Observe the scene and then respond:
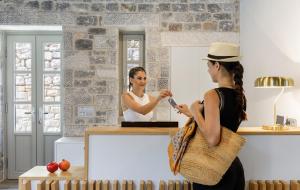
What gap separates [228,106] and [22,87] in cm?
456

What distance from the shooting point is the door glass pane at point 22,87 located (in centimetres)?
580

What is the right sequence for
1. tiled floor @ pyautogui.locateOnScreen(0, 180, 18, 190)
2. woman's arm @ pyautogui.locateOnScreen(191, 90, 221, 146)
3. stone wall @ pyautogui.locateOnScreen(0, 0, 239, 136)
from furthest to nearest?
stone wall @ pyautogui.locateOnScreen(0, 0, 239, 136)
tiled floor @ pyautogui.locateOnScreen(0, 180, 18, 190)
woman's arm @ pyautogui.locateOnScreen(191, 90, 221, 146)

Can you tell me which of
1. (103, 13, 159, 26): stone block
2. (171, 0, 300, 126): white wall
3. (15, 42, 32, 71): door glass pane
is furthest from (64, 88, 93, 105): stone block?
(171, 0, 300, 126): white wall

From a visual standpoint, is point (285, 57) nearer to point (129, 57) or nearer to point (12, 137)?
point (129, 57)

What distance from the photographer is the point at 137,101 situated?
11.2 feet

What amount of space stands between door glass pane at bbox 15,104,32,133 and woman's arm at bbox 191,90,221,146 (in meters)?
4.43

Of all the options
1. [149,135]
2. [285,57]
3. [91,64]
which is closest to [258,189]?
[149,135]

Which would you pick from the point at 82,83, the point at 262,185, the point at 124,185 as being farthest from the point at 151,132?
the point at 82,83

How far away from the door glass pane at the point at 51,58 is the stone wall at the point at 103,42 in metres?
0.45

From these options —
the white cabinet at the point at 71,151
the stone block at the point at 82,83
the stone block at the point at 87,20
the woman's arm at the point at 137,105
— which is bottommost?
the white cabinet at the point at 71,151

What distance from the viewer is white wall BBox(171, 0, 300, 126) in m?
3.85

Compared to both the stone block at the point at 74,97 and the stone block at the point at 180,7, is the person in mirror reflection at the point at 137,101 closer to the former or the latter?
the stone block at the point at 74,97

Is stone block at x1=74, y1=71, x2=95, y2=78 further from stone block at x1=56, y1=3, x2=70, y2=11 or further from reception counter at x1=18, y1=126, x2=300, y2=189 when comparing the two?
reception counter at x1=18, y1=126, x2=300, y2=189

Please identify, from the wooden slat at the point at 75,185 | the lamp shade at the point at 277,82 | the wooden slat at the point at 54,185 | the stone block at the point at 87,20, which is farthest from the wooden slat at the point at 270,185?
the stone block at the point at 87,20
